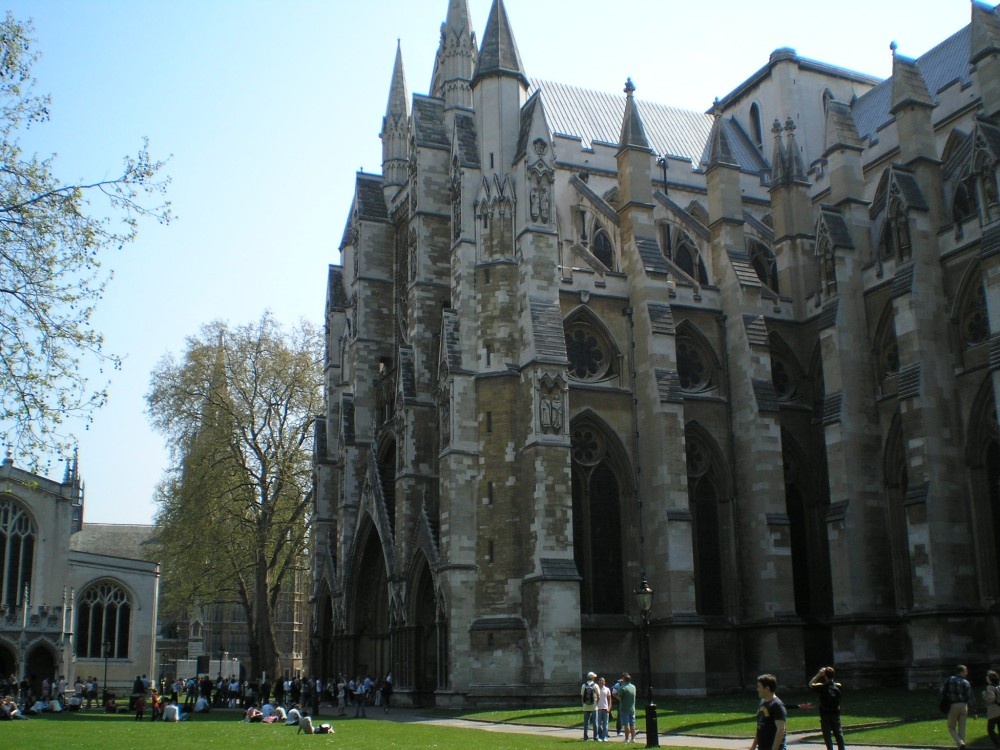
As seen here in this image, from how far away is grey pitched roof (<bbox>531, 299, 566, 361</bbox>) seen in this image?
2952 cm

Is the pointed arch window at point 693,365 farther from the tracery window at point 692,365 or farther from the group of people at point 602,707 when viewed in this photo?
the group of people at point 602,707

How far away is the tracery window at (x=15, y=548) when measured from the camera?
142ft


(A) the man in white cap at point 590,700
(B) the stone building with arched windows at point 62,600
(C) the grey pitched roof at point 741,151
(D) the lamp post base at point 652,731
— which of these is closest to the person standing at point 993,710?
(D) the lamp post base at point 652,731

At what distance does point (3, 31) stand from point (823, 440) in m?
26.2

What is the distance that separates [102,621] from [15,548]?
4929 mm

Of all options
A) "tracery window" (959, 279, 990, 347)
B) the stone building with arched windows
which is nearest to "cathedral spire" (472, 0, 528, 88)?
"tracery window" (959, 279, 990, 347)

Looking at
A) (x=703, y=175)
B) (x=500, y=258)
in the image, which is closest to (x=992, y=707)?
(x=500, y=258)

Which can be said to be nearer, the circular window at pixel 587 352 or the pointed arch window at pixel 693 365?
the circular window at pixel 587 352

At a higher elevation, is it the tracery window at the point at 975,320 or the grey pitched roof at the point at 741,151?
the grey pitched roof at the point at 741,151

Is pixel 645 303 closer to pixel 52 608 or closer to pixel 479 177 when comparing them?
pixel 479 177

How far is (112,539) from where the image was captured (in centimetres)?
6388

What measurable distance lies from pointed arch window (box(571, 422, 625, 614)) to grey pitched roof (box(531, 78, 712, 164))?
1483cm

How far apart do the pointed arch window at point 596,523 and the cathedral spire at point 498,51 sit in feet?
36.7

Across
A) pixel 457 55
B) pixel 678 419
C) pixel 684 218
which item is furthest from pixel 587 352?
pixel 457 55
